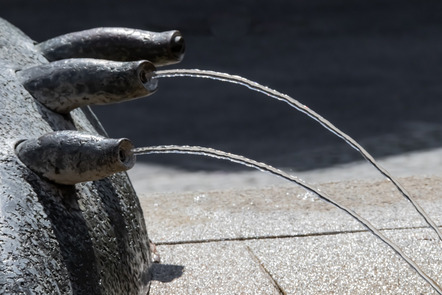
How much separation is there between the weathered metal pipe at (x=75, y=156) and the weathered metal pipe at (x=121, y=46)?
71 centimetres

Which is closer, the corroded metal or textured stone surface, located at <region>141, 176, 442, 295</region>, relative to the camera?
the corroded metal

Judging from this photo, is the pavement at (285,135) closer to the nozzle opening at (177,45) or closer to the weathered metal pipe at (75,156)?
the nozzle opening at (177,45)

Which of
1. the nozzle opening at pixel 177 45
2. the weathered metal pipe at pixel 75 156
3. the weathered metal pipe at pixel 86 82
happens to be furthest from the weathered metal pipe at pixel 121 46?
the weathered metal pipe at pixel 75 156

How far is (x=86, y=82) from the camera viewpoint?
2281 millimetres

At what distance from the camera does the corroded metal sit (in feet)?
6.22

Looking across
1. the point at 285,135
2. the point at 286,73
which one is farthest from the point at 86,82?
the point at 286,73

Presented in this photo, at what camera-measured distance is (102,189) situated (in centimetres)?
251

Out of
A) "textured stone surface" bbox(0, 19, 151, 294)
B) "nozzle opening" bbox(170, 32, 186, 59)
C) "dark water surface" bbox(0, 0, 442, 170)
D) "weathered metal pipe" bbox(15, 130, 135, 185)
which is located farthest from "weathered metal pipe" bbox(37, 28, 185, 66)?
"dark water surface" bbox(0, 0, 442, 170)

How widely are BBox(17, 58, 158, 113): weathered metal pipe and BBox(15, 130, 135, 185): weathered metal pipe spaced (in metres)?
0.26

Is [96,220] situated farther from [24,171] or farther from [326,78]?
[326,78]

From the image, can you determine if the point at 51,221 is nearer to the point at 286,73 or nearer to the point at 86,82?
the point at 86,82

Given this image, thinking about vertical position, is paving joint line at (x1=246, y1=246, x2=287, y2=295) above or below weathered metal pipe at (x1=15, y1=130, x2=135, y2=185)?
below

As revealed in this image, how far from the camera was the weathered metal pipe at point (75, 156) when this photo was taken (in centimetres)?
197

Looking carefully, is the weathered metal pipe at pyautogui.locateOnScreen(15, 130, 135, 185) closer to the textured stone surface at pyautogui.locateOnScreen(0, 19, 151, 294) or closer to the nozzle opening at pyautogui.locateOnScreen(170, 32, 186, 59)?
the textured stone surface at pyautogui.locateOnScreen(0, 19, 151, 294)
